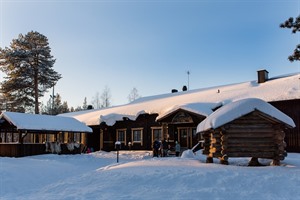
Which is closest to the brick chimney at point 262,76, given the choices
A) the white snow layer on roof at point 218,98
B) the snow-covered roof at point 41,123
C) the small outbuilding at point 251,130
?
the white snow layer on roof at point 218,98

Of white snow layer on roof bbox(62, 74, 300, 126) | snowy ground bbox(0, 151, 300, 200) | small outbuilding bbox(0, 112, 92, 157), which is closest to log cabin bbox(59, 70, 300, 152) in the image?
white snow layer on roof bbox(62, 74, 300, 126)

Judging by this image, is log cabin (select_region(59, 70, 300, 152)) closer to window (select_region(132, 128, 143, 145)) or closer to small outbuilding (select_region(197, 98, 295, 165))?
window (select_region(132, 128, 143, 145))

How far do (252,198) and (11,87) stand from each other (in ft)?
143

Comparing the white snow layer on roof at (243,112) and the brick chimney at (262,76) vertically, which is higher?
the brick chimney at (262,76)

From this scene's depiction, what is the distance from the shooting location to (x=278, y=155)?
1388 cm

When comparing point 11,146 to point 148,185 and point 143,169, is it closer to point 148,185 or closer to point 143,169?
point 143,169

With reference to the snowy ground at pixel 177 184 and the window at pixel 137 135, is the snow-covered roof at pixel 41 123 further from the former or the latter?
the snowy ground at pixel 177 184

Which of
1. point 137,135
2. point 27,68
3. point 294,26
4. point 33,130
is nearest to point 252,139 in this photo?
point 294,26

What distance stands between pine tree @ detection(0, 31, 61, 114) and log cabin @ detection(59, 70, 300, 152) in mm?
14442

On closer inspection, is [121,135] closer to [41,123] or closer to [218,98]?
[41,123]

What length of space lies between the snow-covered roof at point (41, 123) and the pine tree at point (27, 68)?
19.2 meters

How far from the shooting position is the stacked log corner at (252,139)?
13938 mm

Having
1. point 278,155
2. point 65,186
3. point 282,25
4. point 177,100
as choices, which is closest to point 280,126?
point 278,155

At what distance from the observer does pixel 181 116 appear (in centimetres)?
2758
